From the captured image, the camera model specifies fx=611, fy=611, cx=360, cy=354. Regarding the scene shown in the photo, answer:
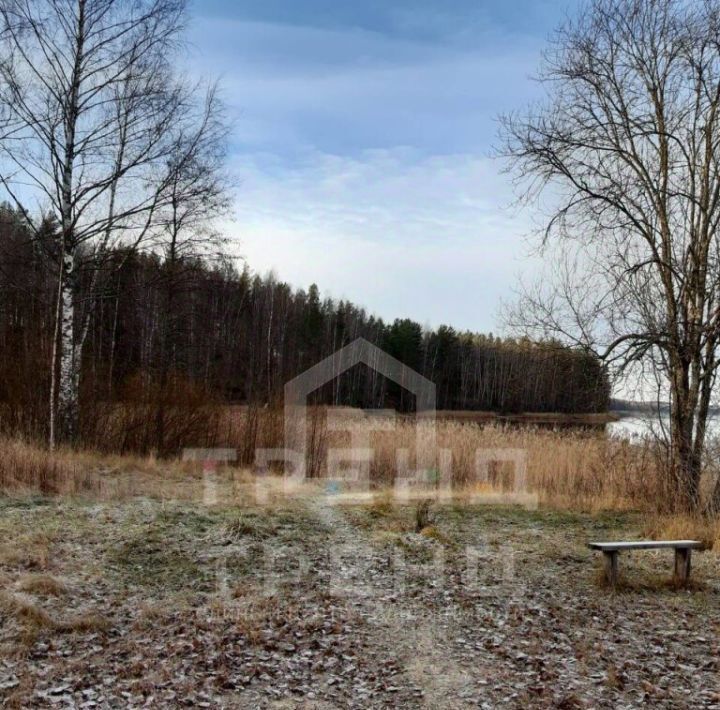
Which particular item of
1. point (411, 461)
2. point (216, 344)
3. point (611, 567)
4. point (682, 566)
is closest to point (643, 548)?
point (611, 567)

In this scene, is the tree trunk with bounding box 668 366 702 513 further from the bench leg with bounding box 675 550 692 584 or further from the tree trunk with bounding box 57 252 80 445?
the tree trunk with bounding box 57 252 80 445

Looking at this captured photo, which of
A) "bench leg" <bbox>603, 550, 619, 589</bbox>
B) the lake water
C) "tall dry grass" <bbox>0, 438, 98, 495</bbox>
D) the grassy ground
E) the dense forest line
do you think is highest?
the dense forest line

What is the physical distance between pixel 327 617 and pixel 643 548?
2325mm

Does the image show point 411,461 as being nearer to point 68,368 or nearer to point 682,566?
point 68,368

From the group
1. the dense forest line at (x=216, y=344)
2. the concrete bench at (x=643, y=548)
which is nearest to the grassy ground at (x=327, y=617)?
the concrete bench at (x=643, y=548)

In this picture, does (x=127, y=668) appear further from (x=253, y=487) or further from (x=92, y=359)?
(x=92, y=359)

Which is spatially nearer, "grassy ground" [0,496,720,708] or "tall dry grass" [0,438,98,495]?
"grassy ground" [0,496,720,708]

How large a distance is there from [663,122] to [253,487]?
21.3ft

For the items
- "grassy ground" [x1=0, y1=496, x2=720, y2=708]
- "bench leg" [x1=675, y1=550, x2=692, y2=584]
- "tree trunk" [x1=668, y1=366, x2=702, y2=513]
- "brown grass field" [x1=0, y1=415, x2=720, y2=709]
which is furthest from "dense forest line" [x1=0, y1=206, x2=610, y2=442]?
"grassy ground" [x1=0, y1=496, x2=720, y2=708]

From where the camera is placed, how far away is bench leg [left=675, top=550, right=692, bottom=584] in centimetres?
445

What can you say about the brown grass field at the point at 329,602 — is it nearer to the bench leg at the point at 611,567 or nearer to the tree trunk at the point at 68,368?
the bench leg at the point at 611,567

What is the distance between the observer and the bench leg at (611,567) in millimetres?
4336

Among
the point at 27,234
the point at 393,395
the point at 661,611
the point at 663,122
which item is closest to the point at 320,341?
the point at 393,395

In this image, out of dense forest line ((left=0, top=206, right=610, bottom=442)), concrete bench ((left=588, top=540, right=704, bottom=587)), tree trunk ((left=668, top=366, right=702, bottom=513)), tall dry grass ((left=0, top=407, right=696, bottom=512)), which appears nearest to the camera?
concrete bench ((left=588, top=540, right=704, bottom=587))
